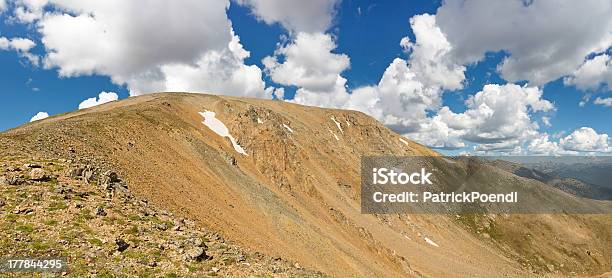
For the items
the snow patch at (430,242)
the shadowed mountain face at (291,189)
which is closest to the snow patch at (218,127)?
the shadowed mountain face at (291,189)

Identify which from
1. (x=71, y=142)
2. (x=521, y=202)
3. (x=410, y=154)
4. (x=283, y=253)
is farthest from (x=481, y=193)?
(x=71, y=142)

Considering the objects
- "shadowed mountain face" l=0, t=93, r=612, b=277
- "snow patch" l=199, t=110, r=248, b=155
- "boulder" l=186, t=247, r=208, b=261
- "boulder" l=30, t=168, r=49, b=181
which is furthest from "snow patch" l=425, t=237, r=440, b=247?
"boulder" l=30, t=168, r=49, b=181

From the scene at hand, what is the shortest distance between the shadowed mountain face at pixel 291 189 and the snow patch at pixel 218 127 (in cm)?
26

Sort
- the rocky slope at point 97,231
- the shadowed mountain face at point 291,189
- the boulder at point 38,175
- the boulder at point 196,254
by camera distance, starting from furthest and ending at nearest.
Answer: the shadowed mountain face at point 291,189 → the boulder at point 38,175 → the boulder at point 196,254 → the rocky slope at point 97,231

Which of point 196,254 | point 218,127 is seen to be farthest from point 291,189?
point 196,254

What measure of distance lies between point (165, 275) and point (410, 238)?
67.9 metres

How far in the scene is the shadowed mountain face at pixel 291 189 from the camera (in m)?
31.9

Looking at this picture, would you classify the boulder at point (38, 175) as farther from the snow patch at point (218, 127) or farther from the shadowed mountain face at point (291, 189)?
the snow patch at point (218, 127)

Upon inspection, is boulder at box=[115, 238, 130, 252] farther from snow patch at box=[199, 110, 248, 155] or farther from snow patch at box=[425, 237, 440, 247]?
snow patch at box=[425, 237, 440, 247]

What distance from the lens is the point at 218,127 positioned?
62.6 m

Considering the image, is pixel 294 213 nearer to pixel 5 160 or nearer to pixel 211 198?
pixel 211 198

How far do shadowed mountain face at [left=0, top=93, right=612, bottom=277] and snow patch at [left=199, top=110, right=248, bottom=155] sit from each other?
0.84ft

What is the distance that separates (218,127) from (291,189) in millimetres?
16860

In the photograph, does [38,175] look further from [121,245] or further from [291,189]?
[291,189]
